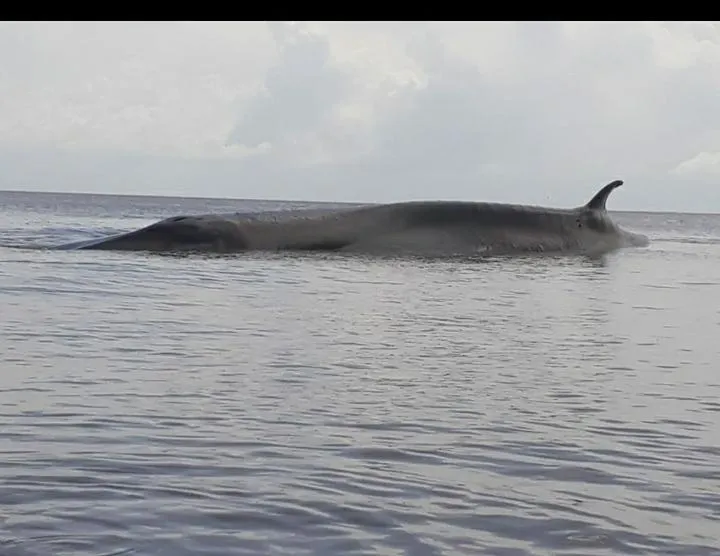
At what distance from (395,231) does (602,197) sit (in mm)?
5428

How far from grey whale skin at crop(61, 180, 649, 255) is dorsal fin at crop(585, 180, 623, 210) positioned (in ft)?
0.08

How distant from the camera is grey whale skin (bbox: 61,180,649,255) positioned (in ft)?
68.3

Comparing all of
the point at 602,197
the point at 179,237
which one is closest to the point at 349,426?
the point at 179,237

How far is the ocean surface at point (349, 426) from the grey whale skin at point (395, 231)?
24.8ft

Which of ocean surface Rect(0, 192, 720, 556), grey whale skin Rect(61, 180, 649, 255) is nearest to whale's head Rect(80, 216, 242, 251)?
grey whale skin Rect(61, 180, 649, 255)

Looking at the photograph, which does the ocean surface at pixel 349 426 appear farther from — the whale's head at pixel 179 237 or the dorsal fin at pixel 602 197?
the dorsal fin at pixel 602 197

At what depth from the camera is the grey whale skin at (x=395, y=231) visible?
20.8m

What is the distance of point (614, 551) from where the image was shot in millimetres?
3916

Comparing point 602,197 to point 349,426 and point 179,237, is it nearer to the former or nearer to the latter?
point 179,237

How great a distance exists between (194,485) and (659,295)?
11.8 metres

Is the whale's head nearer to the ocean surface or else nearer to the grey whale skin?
the grey whale skin

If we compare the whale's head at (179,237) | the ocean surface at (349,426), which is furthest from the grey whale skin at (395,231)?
the ocean surface at (349,426)

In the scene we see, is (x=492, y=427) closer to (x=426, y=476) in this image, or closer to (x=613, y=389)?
(x=426, y=476)
